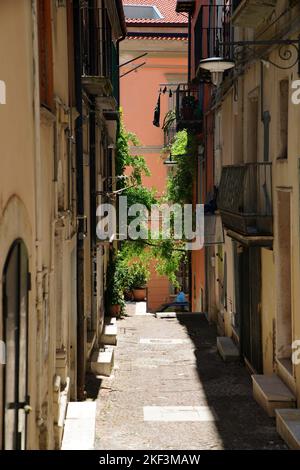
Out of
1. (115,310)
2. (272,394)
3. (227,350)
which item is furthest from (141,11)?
(272,394)

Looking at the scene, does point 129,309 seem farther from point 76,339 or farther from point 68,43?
point 68,43

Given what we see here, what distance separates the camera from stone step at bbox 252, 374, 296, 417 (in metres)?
11.2

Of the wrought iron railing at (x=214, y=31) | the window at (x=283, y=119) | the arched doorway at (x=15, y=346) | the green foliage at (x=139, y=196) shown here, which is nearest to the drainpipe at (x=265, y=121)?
the window at (x=283, y=119)

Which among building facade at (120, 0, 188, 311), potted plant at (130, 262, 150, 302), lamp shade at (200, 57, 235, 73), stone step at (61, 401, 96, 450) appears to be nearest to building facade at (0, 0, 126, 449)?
stone step at (61, 401, 96, 450)

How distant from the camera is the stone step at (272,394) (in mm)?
11188

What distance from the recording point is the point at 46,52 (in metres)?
8.88

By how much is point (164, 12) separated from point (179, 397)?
25811 mm

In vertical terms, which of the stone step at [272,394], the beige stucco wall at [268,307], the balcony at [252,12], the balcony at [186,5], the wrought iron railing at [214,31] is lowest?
the stone step at [272,394]

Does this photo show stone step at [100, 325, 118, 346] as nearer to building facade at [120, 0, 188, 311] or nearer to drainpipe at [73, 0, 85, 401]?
drainpipe at [73, 0, 85, 401]

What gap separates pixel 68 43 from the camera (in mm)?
11586

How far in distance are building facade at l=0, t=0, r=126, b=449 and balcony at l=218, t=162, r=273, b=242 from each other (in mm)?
2501

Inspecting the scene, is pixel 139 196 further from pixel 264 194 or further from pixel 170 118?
pixel 264 194

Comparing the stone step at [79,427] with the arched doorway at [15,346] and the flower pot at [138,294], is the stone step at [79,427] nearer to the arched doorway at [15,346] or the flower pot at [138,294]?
the arched doorway at [15,346]

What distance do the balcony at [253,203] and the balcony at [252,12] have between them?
2.16 meters
